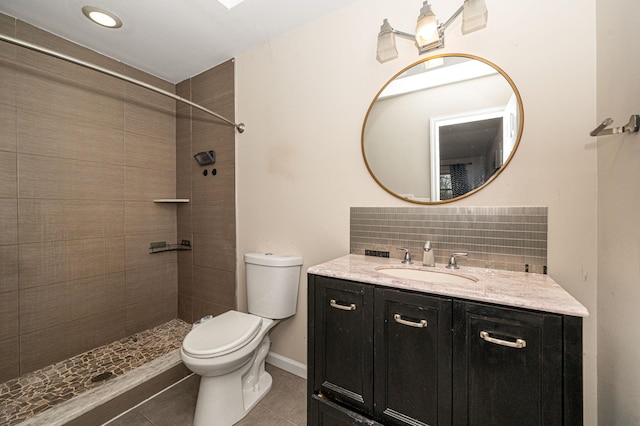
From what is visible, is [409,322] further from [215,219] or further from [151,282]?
[151,282]

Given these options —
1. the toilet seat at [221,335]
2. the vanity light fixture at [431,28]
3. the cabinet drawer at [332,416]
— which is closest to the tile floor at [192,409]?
the cabinet drawer at [332,416]

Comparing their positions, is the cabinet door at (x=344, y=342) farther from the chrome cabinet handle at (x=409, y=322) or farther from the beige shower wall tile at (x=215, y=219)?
the beige shower wall tile at (x=215, y=219)

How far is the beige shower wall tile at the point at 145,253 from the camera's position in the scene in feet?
7.44

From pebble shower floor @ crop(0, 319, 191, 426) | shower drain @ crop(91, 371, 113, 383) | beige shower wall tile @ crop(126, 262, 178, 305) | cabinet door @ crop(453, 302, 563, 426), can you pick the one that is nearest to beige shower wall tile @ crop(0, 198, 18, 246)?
beige shower wall tile @ crop(126, 262, 178, 305)

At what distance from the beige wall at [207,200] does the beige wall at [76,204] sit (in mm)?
165

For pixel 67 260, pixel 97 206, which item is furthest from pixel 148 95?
pixel 67 260

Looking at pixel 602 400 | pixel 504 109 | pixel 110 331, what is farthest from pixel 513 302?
pixel 110 331

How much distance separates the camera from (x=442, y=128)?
1351mm

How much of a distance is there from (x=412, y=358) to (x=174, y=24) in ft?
7.83

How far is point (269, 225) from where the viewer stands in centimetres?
197

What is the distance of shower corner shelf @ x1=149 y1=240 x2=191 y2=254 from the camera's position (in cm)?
242

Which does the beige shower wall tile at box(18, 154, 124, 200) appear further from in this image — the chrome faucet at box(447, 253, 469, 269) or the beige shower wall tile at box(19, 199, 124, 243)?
the chrome faucet at box(447, 253, 469, 269)

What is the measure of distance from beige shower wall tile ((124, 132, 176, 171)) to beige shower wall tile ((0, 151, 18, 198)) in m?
0.65

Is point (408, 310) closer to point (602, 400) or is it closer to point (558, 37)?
point (602, 400)
